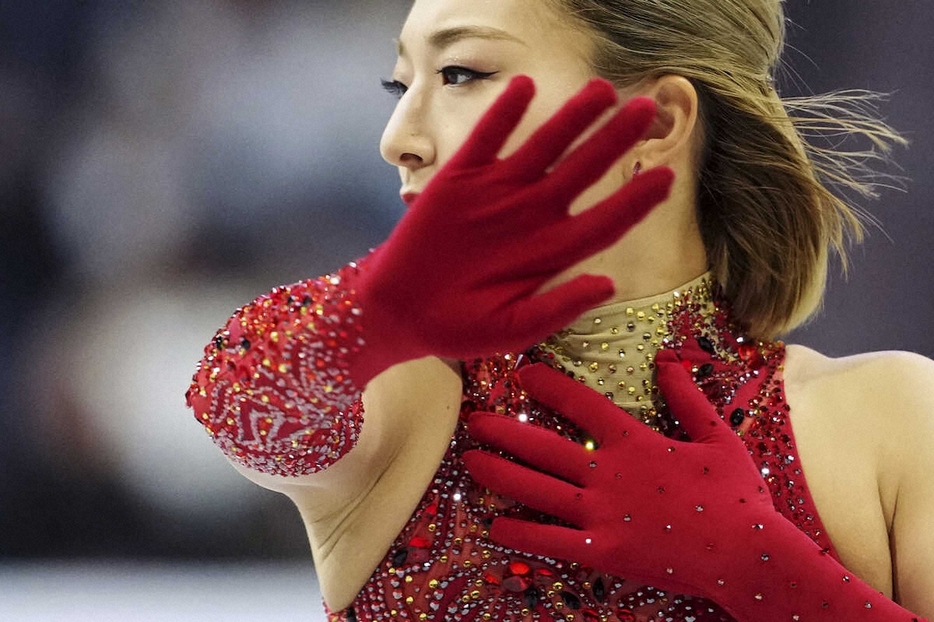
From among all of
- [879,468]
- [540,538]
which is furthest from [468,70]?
[879,468]

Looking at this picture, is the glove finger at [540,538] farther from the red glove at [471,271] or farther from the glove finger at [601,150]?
the glove finger at [601,150]

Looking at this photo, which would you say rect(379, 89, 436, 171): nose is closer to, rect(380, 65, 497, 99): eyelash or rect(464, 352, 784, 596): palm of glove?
rect(380, 65, 497, 99): eyelash

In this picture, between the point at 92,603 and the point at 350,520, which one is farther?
the point at 92,603

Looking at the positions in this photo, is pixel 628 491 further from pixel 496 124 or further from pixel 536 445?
pixel 496 124

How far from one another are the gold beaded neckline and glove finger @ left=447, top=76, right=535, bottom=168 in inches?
14.7

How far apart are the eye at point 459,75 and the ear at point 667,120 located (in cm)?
18

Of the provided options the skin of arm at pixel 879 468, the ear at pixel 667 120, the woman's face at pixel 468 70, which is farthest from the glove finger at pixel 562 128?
the skin of arm at pixel 879 468

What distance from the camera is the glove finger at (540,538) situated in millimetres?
978

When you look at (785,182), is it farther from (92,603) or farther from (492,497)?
(92,603)

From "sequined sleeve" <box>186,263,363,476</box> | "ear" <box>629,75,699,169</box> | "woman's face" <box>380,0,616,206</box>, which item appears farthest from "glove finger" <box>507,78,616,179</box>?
"ear" <box>629,75,699,169</box>

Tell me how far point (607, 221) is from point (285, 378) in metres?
0.26

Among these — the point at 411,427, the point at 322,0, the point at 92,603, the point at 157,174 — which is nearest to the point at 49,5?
the point at 157,174

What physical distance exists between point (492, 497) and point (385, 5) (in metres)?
1.13

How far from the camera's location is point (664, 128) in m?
1.10
